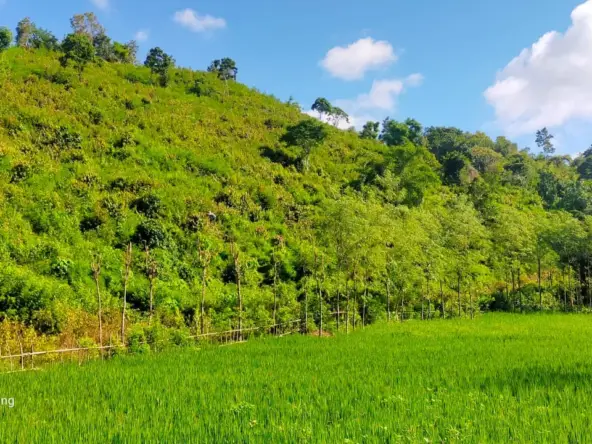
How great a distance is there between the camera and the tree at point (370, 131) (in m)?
78.1

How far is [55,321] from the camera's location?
15570 millimetres

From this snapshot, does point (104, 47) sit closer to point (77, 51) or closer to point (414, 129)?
point (77, 51)

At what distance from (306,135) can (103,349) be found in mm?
38159

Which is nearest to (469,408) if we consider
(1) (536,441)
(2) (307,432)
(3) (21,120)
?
(1) (536,441)

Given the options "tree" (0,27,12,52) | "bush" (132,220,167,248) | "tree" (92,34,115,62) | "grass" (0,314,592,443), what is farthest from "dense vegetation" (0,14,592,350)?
"tree" (92,34,115,62)

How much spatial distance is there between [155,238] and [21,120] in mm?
17926

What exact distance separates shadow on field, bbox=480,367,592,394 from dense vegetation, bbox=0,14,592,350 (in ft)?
33.2

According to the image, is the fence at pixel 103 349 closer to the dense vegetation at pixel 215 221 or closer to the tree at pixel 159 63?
the dense vegetation at pixel 215 221

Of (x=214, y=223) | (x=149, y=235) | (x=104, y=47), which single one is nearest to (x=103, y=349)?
(x=149, y=235)

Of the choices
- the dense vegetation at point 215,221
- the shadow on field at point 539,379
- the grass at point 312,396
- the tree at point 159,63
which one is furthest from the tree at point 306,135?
the shadow on field at point 539,379

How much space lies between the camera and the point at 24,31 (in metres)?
62.3

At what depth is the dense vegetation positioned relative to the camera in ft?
65.4

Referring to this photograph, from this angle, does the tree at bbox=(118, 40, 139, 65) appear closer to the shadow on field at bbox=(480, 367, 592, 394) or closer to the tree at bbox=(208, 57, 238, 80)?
the tree at bbox=(208, 57, 238, 80)

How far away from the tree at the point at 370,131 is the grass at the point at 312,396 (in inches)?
2610
